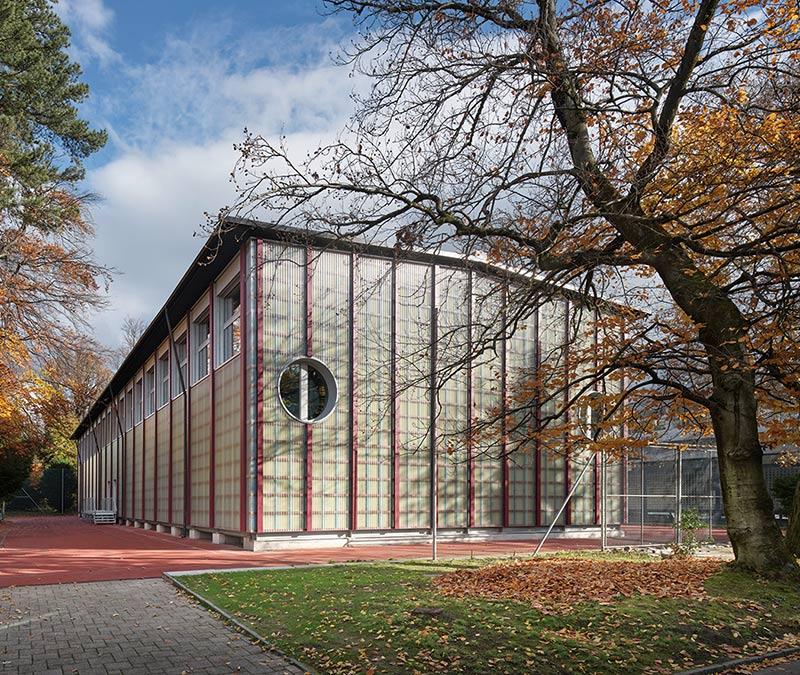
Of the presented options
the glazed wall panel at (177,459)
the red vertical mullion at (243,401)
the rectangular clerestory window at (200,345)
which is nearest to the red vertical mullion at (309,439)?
the red vertical mullion at (243,401)

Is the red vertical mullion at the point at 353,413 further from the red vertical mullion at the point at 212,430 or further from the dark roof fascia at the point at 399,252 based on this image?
the dark roof fascia at the point at 399,252

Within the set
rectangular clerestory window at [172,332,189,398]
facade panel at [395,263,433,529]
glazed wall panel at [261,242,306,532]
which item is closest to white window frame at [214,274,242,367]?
glazed wall panel at [261,242,306,532]

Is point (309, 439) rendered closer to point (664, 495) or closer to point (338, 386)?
point (338, 386)

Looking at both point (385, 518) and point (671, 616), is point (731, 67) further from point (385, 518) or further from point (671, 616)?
point (385, 518)

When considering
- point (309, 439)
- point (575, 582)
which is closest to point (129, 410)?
point (309, 439)

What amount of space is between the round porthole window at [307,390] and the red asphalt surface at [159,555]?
11.7ft

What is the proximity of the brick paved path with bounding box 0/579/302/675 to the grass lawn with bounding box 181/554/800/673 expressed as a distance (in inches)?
18.5

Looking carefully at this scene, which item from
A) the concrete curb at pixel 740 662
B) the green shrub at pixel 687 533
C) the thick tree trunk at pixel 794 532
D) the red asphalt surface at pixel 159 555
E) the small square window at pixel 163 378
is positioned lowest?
the red asphalt surface at pixel 159 555

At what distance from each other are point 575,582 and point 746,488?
2.87m

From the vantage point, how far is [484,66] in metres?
10.1

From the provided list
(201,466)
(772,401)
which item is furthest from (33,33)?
(772,401)

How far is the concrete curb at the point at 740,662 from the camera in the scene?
7.32m

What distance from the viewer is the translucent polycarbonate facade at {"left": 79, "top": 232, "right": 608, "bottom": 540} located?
20.1m

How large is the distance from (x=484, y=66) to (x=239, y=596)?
7.98m
